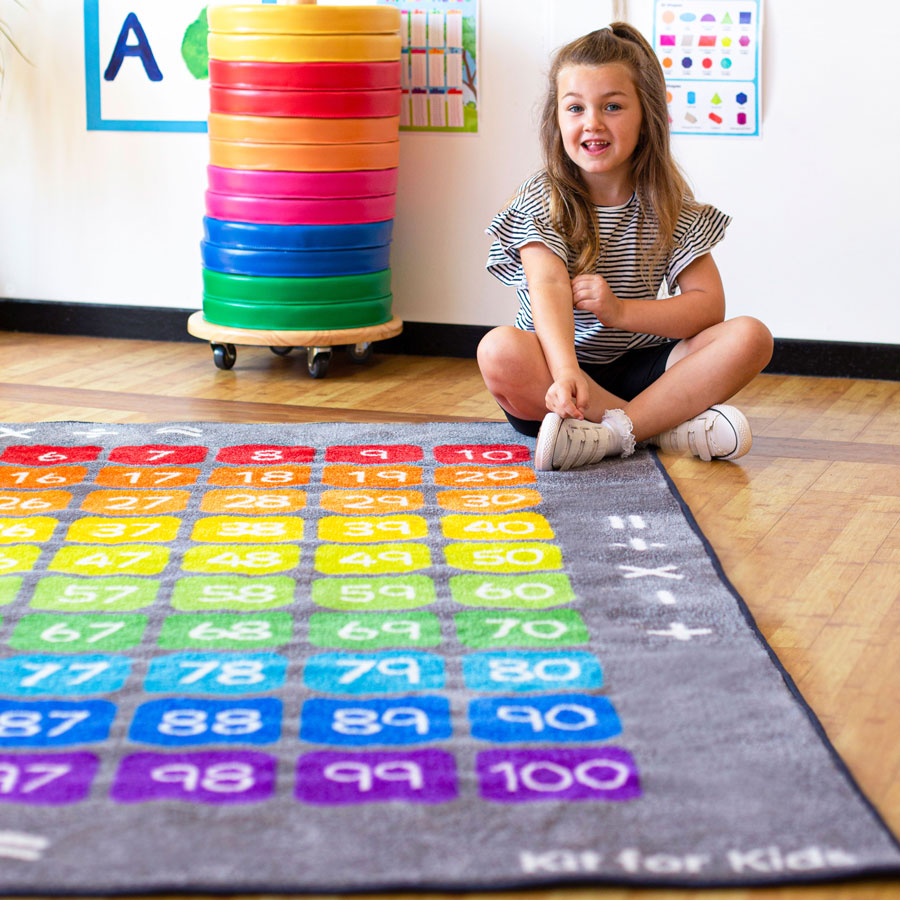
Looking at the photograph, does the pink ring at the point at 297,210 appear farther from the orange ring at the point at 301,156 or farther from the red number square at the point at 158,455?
the red number square at the point at 158,455

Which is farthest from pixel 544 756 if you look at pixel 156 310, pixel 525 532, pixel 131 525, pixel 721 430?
pixel 156 310

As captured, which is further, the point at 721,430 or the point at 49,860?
the point at 721,430

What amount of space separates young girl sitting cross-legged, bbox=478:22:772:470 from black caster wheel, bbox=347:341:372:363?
69cm

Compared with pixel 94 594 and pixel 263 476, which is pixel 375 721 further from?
pixel 263 476

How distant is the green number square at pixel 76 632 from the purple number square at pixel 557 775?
0.40 meters

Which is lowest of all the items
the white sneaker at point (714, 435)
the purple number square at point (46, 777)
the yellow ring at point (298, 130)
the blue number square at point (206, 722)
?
the purple number square at point (46, 777)

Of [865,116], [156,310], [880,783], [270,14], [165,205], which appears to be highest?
[270,14]

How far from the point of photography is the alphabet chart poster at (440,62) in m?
2.52

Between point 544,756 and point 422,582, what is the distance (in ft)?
1.32

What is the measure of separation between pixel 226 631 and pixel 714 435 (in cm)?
89

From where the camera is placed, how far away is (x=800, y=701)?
1042 millimetres

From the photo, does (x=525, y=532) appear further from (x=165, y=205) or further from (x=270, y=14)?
(x=165, y=205)

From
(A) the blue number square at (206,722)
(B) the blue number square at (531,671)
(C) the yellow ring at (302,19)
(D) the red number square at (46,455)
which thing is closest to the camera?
(A) the blue number square at (206,722)

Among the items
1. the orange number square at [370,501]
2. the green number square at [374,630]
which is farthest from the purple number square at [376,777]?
the orange number square at [370,501]
